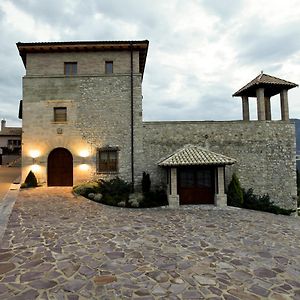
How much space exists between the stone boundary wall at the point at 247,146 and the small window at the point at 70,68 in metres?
6.04

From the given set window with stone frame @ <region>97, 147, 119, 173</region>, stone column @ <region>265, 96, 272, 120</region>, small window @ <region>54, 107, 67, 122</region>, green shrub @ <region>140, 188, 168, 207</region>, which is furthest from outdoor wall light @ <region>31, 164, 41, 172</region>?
stone column @ <region>265, 96, 272, 120</region>

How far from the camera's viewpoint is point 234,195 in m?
15.1

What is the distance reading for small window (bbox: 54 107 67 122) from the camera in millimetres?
17000

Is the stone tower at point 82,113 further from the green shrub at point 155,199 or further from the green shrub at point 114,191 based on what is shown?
the green shrub at point 155,199

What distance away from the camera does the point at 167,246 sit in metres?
7.28

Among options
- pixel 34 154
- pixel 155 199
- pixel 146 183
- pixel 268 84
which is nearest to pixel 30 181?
pixel 34 154

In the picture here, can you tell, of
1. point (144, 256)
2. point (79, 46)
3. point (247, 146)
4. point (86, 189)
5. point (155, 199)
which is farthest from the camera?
point (247, 146)

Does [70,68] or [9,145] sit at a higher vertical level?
[70,68]

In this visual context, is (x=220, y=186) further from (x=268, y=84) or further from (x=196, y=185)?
(x=268, y=84)

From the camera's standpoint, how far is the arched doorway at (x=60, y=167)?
1689cm

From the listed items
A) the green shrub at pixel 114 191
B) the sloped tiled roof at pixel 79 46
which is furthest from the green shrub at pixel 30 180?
the sloped tiled roof at pixel 79 46

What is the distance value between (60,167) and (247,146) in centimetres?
1292

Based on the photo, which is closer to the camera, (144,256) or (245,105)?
(144,256)

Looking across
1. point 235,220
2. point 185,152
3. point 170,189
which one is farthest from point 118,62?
point 235,220
